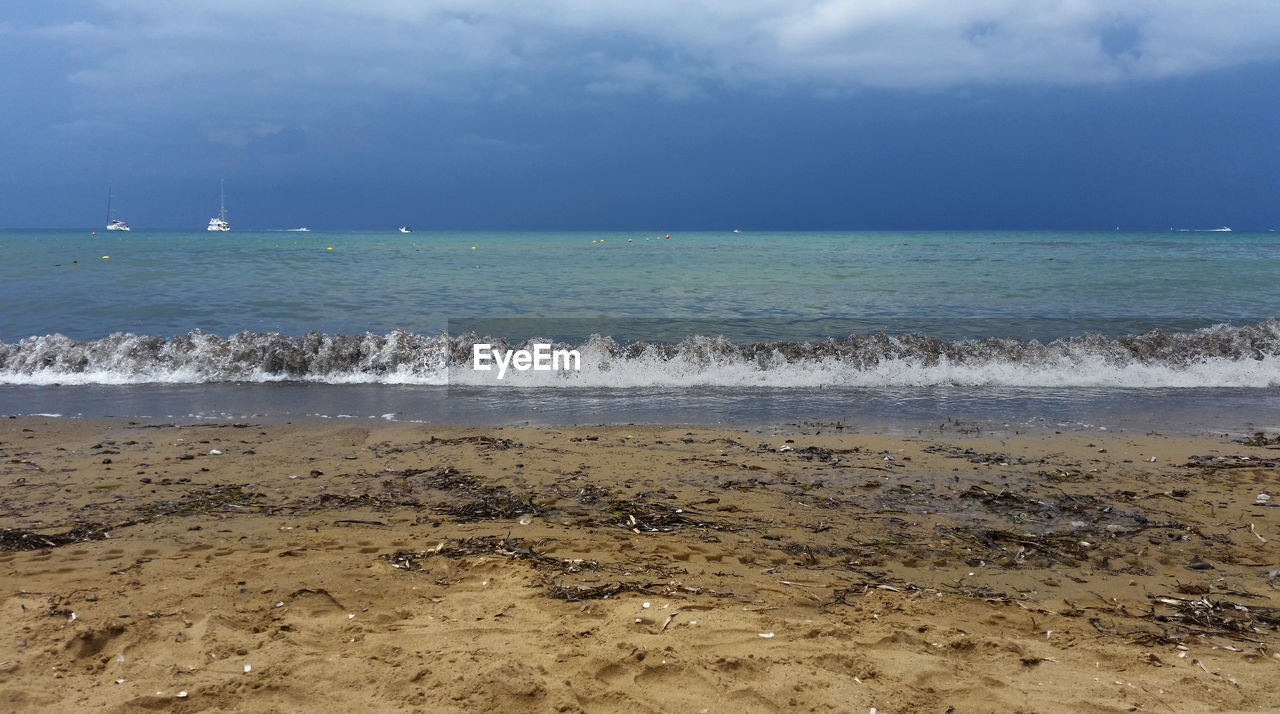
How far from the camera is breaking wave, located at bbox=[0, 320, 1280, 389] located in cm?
1050

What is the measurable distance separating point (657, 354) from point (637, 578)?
330 inches

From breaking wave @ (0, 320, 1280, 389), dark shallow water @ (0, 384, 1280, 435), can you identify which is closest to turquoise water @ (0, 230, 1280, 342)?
breaking wave @ (0, 320, 1280, 389)

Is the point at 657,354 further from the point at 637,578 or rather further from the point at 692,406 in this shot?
the point at 637,578

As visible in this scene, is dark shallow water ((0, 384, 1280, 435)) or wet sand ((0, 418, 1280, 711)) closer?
wet sand ((0, 418, 1280, 711))

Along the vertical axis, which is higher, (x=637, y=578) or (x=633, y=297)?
(x=633, y=297)

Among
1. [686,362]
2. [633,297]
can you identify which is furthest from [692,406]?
[633,297]

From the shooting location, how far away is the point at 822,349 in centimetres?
1242

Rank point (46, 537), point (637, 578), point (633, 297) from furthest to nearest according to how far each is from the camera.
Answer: point (633, 297) < point (46, 537) < point (637, 578)

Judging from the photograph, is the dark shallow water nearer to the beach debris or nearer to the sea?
the sea

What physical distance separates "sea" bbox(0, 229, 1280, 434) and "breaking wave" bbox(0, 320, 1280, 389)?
0.15 feet

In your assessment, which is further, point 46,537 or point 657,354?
point 657,354

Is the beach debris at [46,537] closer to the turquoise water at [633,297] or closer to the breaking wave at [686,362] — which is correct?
the breaking wave at [686,362]

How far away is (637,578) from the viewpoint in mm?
3717

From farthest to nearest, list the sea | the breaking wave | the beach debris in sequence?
the breaking wave < the sea < the beach debris
